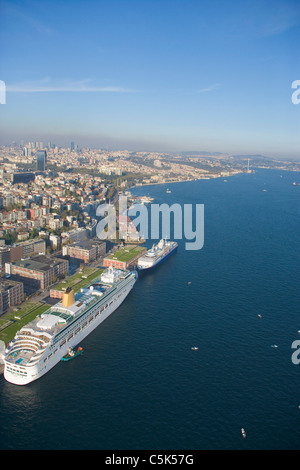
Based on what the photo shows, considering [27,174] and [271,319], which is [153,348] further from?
[27,174]

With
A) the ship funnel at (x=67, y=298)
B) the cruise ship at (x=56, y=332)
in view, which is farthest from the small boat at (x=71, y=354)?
the ship funnel at (x=67, y=298)

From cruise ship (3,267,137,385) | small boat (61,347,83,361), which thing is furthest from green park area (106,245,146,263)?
small boat (61,347,83,361)

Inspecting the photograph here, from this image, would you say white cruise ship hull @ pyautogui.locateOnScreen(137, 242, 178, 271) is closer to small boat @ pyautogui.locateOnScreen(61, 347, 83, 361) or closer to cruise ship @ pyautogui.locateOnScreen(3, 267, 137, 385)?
cruise ship @ pyautogui.locateOnScreen(3, 267, 137, 385)

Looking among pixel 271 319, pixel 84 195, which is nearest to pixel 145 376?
pixel 271 319

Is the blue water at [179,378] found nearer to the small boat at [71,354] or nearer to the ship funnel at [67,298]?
the small boat at [71,354]

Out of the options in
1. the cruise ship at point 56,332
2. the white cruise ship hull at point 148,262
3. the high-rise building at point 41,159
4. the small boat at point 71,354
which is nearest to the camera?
the cruise ship at point 56,332

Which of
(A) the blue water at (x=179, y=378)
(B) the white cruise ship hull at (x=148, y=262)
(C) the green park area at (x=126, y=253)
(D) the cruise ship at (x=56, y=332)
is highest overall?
(C) the green park area at (x=126, y=253)
